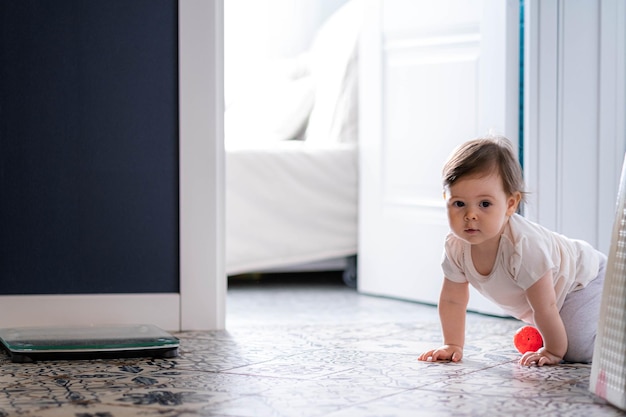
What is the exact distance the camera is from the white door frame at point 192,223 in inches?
86.7

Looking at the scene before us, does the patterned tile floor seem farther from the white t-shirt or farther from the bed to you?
the bed

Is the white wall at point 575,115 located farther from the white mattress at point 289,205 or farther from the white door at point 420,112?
the white mattress at point 289,205

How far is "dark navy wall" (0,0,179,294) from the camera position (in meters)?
2.18

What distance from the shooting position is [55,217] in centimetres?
220

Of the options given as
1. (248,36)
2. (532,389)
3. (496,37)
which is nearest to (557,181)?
(496,37)

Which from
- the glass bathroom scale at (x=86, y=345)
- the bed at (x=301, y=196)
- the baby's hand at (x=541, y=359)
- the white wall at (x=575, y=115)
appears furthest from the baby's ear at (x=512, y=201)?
the bed at (x=301, y=196)

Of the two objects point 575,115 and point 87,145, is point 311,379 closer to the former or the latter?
point 87,145

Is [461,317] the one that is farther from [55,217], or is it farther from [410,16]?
[410,16]

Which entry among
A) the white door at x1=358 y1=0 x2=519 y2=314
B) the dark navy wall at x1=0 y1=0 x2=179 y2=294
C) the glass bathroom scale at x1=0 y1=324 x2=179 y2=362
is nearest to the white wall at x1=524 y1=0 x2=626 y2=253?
the white door at x1=358 y1=0 x2=519 y2=314

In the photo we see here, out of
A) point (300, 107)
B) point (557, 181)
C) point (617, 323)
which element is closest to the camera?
point (617, 323)

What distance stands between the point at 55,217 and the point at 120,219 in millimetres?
144

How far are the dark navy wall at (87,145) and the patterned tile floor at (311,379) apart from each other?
0.91 ft

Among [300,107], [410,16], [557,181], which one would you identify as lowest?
[557,181]

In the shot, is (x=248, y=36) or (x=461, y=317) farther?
(x=248, y=36)
